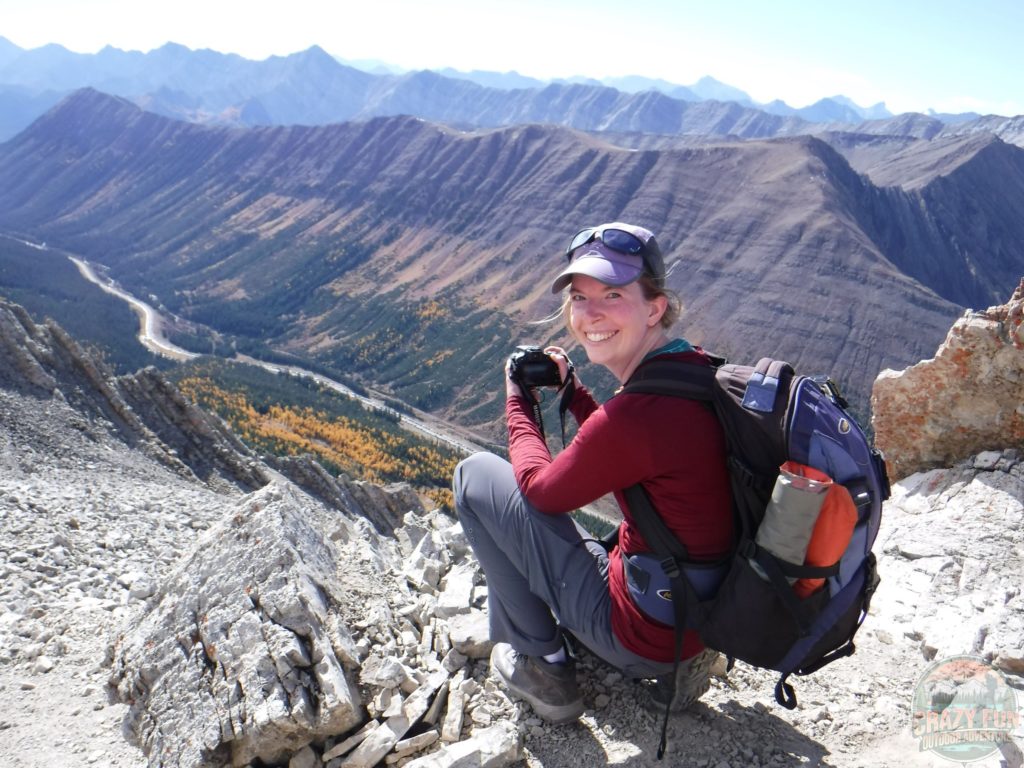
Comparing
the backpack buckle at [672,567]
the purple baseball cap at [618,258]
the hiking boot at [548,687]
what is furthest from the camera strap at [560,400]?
the hiking boot at [548,687]

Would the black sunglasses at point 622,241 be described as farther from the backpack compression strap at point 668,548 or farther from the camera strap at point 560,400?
the backpack compression strap at point 668,548

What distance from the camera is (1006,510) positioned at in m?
10.1

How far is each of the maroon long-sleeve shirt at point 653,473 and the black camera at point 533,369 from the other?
1.25 meters

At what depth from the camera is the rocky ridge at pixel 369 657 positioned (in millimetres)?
6246

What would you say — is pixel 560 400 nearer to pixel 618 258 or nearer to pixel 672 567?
pixel 618 258

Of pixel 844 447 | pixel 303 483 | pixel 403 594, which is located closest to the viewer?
pixel 844 447

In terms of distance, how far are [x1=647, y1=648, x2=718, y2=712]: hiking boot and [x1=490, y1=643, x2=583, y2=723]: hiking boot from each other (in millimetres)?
733

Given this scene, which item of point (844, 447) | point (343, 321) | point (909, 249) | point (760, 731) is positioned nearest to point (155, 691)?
point (760, 731)

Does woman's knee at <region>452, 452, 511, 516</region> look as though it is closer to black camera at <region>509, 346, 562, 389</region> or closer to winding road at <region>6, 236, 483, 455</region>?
black camera at <region>509, 346, 562, 389</region>

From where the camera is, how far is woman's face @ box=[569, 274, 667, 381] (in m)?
5.46

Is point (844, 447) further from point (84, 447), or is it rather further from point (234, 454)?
point (234, 454)

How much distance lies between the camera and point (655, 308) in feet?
18.2

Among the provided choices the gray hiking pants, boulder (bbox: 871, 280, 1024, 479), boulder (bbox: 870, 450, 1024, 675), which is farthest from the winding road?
the gray hiking pants

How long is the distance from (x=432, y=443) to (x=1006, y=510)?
10565cm
